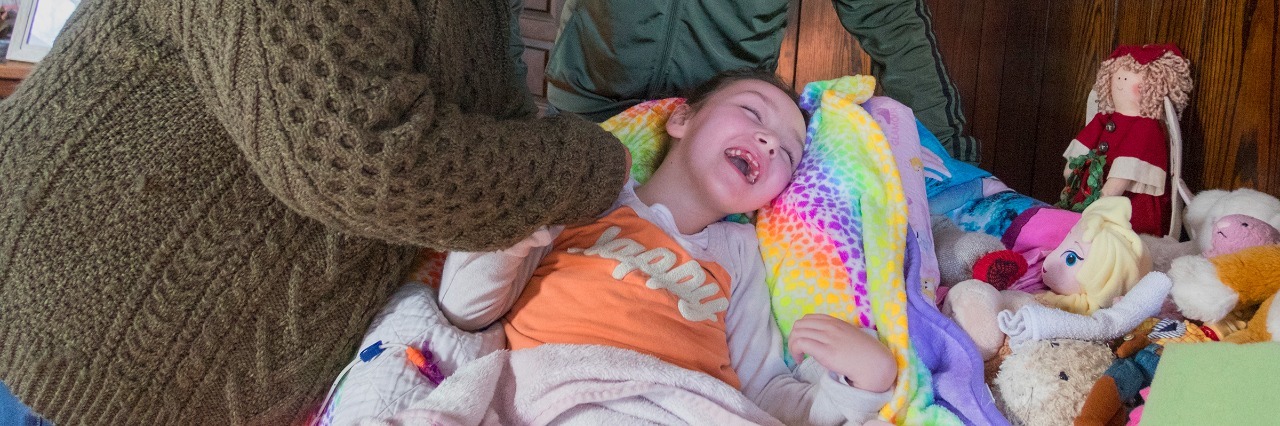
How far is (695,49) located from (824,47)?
2.83 ft

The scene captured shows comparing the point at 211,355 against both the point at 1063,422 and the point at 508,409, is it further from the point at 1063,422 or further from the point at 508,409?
the point at 1063,422

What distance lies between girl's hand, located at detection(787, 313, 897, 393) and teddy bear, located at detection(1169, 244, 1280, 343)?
0.37 meters

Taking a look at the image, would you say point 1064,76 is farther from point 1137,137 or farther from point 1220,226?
point 1220,226

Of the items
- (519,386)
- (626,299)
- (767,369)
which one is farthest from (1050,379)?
(519,386)

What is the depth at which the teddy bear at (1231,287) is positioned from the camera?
3.30ft

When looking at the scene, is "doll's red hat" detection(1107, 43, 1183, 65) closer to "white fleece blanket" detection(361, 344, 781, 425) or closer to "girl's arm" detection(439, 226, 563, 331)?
"white fleece blanket" detection(361, 344, 781, 425)

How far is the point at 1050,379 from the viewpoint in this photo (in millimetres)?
947

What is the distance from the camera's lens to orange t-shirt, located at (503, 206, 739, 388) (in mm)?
1007

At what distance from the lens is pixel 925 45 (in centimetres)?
148

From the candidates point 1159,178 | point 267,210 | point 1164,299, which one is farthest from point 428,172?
point 1159,178

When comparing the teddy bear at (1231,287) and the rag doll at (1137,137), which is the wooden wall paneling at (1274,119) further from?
the teddy bear at (1231,287)

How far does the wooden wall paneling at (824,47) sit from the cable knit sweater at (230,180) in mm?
1509

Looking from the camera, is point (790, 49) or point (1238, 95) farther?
point (790, 49)

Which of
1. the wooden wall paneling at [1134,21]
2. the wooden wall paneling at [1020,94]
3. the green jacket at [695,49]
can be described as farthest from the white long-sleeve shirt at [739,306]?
the wooden wall paneling at [1020,94]
